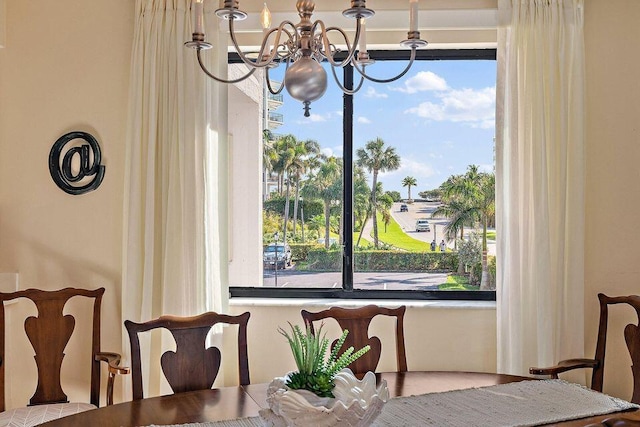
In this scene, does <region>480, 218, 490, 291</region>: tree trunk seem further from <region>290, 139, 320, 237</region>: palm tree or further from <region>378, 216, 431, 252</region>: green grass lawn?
<region>290, 139, 320, 237</region>: palm tree

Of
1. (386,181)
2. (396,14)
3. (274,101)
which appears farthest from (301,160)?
(396,14)

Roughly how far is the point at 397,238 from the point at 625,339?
1414 millimetres

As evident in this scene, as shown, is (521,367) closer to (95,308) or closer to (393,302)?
(393,302)

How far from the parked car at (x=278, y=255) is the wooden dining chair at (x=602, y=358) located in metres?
1.65

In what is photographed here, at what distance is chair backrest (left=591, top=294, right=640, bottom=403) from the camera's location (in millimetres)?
2863

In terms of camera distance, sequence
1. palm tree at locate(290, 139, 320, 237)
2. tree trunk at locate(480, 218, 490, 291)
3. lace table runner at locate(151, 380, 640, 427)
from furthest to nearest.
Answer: palm tree at locate(290, 139, 320, 237)
tree trunk at locate(480, 218, 490, 291)
lace table runner at locate(151, 380, 640, 427)

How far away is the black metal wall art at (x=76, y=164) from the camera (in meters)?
3.57

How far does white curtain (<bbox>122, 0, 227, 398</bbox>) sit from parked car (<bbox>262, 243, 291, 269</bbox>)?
52 centimetres

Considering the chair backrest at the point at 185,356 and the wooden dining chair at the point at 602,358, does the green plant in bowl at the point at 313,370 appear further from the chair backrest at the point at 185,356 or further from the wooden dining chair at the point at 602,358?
the wooden dining chair at the point at 602,358

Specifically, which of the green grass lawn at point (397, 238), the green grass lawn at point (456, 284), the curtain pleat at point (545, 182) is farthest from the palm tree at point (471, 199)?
the curtain pleat at point (545, 182)

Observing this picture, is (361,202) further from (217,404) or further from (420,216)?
→ (217,404)

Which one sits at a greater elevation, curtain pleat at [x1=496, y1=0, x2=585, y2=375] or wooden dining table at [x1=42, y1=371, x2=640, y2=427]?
curtain pleat at [x1=496, y1=0, x2=585, y2=375]

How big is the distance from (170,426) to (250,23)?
2.33 m

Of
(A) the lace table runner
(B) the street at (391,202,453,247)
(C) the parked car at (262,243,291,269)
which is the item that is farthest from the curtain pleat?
(C) the parked car at (262,243,291,269)
